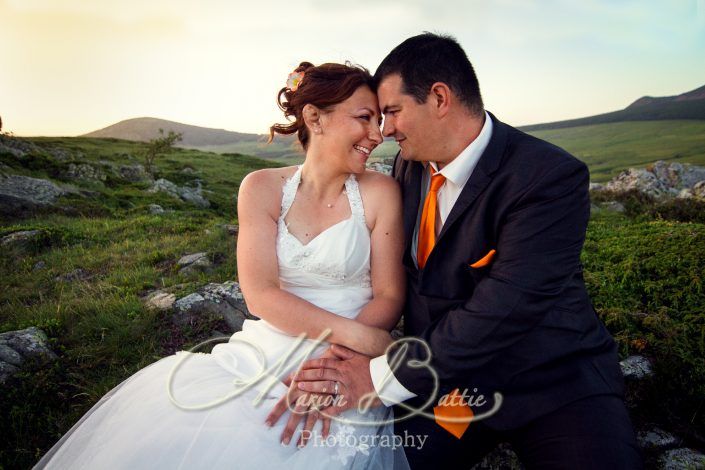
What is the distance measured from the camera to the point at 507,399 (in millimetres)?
2793

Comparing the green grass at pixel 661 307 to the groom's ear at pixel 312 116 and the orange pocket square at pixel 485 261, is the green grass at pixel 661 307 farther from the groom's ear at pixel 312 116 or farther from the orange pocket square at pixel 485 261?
the groom's ear at pixel 312 116

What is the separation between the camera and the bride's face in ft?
11.3

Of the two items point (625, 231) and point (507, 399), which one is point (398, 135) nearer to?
point (507, 399)

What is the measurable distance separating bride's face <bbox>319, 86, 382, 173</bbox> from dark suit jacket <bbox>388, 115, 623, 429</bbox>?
1030 millimetres

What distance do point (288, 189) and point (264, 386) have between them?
1694 millimetres

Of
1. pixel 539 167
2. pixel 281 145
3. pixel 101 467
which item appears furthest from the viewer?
pixel 281 145

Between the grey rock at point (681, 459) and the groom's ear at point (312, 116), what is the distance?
11.2 ft

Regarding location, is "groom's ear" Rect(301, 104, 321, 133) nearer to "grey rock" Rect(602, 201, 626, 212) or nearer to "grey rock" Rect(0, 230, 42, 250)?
"grey rock" Rect(0, 230, 42, 250)

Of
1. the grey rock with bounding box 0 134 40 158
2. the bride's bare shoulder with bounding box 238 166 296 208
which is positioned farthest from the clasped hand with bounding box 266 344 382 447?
the grey rock with bounding box 0 134 40 158

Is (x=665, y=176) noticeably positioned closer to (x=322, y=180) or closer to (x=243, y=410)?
(x=322, y=180)

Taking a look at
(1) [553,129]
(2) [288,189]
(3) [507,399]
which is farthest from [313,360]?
(1) [553,129]

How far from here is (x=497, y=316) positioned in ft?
8.47

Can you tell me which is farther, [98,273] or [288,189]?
[98,273]

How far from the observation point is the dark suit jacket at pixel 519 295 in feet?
8.55
